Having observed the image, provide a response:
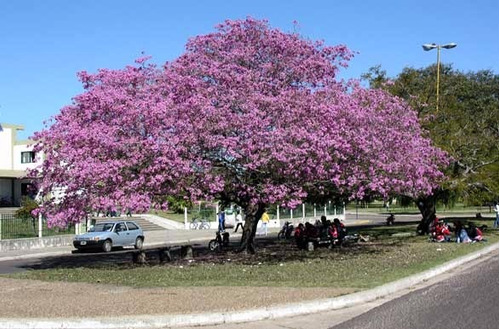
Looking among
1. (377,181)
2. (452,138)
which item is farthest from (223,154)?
(452,138)

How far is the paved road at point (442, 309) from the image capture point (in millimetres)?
8586

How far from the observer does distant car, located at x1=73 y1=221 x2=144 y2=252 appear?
26.1 metres

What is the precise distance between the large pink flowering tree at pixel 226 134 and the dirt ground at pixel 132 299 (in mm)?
3821

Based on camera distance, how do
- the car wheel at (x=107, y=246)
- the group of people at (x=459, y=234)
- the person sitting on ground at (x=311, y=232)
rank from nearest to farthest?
the person sitting on ground at (x=311, y=232) < the group of people at (x=459, y=234) < the car wheel at (x=107, y=246)

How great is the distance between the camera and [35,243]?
2741 centimetres

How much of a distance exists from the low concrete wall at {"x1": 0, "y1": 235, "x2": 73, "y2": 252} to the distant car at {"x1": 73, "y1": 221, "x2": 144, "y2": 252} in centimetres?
200

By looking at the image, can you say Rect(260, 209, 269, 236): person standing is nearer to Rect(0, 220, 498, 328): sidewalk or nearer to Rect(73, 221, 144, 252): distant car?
Rect(73, 221, 144, 252): distant car

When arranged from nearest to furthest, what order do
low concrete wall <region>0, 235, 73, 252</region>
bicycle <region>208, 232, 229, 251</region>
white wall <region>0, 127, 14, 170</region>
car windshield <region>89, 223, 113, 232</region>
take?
bicycle <region>208, 232, 229, 251</region> → low concrete wall <region>0, 235, 73, 252</region> → car windshield <region>89, 223, 113, 232</region> → white wall <region>0, 127, 14, 170</region>

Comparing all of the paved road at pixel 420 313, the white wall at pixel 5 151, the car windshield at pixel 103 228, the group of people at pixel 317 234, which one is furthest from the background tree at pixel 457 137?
the white wall at pixel 5 151

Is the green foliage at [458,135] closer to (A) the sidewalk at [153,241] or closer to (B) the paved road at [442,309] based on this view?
(A) the sidewalk at [153,241]

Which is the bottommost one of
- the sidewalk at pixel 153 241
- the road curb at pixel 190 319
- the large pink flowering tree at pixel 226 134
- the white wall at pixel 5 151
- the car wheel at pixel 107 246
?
the sidewalk at pixel 153 241

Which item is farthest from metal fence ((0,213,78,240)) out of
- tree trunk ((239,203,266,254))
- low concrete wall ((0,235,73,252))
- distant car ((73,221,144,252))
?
tree trunk ((239,203,266,254))

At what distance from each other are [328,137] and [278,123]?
4.48ft

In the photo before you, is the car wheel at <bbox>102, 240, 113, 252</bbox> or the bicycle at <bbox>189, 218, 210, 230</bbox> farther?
the bicycle at <bbox>189, 218, 210, 230</bbox>
